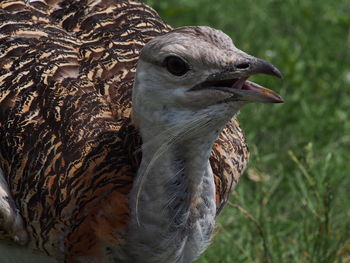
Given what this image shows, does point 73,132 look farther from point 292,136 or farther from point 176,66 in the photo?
→ point 292,136

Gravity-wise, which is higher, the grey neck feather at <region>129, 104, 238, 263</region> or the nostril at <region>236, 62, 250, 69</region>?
the nostril at <region>236, 62, 250, 69</region>

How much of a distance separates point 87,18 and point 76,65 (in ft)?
1.15

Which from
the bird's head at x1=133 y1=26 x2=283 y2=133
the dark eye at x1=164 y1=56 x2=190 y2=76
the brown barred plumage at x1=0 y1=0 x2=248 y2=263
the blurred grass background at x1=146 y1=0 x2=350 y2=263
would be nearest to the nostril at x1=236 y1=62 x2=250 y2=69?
the bird's head at x1=133 y1=26 x2=283 y2=133

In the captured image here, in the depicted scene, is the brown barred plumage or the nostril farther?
the brown barred plumage

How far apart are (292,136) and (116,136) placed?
229cm

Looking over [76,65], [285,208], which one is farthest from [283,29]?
[76,65]

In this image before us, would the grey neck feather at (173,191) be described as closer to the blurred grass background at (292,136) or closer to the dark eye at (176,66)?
the dark eye at (176,66)

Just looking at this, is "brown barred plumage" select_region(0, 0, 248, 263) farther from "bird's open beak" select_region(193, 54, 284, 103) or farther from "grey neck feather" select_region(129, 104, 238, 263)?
"bird's open beak" select_region(193, 54, 284, 103)

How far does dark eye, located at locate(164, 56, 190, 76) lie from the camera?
2846 mm

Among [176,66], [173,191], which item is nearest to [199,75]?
[176,66]

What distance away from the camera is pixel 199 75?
284cm

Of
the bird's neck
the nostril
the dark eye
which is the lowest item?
the bird's neck

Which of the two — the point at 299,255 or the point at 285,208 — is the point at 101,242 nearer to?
the point at 299,255

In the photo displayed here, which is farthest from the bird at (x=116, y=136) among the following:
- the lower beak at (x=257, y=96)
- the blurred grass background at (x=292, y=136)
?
the blurred grass background at (x=292, y=136)
